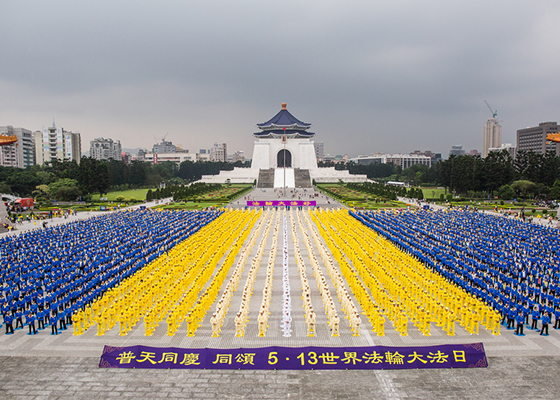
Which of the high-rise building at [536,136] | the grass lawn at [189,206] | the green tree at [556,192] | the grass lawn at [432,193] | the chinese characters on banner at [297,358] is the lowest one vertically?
the chinese characters on banner at [297,358]

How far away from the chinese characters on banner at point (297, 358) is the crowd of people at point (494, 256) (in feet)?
9.18

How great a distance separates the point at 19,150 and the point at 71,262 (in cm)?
9335

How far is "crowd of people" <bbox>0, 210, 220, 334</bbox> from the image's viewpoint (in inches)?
420

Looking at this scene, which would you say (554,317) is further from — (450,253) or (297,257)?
(297,257)

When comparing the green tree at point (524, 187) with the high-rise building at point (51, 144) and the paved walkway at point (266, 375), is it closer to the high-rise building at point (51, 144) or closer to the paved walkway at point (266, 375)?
the paved walkway at point (266, 375)

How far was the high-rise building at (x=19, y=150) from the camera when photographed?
87.0 metres

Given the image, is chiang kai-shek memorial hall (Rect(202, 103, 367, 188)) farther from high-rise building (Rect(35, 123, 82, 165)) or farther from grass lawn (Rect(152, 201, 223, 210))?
high-rise building (Rect(35, 123, 82, 165))

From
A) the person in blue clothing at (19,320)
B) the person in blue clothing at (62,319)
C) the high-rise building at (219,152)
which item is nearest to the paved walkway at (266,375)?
A: the person in blue clothing at (62,319)

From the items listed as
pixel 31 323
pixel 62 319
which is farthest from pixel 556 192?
pixel 31 323

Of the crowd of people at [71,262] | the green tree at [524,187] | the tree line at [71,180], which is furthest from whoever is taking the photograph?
the tree line at [71,180]

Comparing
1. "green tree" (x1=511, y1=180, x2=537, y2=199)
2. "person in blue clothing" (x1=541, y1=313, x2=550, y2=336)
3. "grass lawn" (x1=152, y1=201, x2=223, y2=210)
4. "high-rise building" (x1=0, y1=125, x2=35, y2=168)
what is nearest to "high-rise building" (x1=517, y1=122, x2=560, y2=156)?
"green tree" (x1=511, y1=180, x2=537, y2=199)

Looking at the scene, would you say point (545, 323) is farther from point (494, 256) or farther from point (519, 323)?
point (494, 256)

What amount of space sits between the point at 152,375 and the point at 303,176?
213 ft

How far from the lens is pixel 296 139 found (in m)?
83.8
